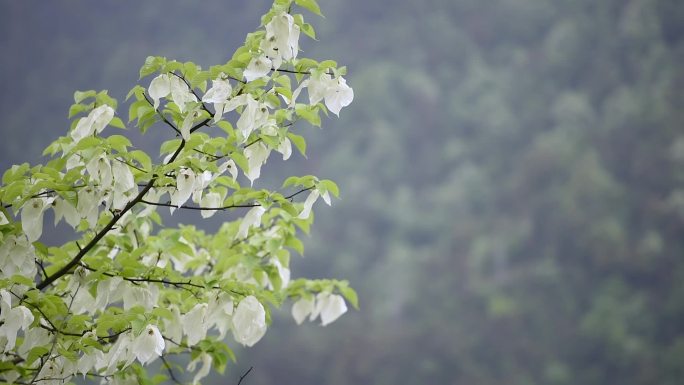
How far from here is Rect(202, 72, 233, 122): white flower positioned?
1.93 metres

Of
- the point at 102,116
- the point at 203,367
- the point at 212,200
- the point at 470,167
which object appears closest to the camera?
the point at 102,116

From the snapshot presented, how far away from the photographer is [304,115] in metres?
1.97

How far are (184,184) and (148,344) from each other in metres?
0.32

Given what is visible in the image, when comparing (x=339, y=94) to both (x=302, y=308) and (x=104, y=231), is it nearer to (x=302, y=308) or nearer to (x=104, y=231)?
(x=104, y=231)

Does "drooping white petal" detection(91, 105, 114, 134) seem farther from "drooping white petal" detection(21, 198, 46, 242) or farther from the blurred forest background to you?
the blurred forest background

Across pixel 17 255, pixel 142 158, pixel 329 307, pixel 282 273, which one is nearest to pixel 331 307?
pixel 329 307

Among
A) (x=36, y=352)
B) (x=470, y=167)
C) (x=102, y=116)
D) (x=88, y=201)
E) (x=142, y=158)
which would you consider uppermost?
(x=470, y=167)

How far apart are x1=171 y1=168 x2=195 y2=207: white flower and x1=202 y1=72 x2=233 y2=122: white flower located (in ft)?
0.41

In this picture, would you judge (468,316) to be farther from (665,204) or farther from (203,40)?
(203,40)

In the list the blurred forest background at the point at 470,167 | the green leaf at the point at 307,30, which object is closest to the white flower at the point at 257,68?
the green leaf at the point at 307,30

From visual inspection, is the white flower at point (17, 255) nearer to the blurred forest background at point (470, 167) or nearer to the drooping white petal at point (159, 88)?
the drooping white petal at point (159, 88)

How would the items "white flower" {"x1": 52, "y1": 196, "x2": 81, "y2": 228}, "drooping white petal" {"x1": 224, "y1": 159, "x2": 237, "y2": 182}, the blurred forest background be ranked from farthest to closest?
1. the blurred forest background
2. "drooping white petal" {"x1": 224, "y1": 159, "x2": 237, "y2": 182}
3. "white flower" {"x1": 52, "y1": 196, "x2": 81, "y2": 228}

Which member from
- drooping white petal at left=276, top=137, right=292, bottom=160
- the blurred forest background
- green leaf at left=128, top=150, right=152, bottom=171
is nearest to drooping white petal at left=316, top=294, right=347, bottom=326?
drooping white petal at left=276, top=137, right=292, bottom=160

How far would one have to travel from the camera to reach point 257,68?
76.8 inches
